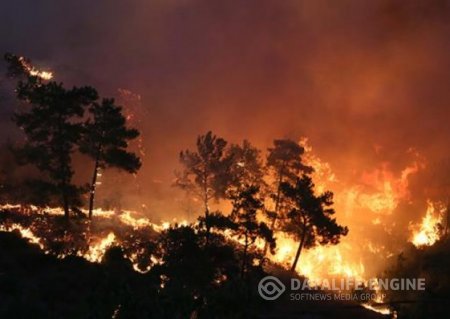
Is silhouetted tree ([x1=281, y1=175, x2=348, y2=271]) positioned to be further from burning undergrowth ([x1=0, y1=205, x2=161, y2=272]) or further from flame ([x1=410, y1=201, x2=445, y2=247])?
flame ([x1=410, y1=201, x2=445, y2=247])

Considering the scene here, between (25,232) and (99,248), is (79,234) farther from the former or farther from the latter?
(25,232)

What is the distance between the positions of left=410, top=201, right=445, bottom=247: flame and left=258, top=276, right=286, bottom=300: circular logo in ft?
115

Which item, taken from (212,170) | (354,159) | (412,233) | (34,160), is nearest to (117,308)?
(34,160)

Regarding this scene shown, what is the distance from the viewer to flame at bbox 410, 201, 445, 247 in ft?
215

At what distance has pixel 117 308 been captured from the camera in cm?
1062

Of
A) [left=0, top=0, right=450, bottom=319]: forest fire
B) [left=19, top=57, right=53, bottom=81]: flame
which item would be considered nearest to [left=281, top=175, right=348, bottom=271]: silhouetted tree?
[left=0, top=0, right=450, bottom=319]: forest fire

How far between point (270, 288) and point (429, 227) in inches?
1610

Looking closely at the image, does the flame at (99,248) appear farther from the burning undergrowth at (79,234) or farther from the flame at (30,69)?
the flame at (30,69)

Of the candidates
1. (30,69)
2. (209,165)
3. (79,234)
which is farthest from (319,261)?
(30,69)

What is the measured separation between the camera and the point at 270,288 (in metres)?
36.5

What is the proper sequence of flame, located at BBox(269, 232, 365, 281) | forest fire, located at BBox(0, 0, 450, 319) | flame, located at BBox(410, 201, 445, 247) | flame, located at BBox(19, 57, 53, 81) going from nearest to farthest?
forest fire, located at BBox(0, 0, 450, 319) < flame, located at BBox(269, 232, 365, 281) < flame, located at BBox(410, 201, 445, 247) < flame, located at BBox(19, 57, 53, 81)

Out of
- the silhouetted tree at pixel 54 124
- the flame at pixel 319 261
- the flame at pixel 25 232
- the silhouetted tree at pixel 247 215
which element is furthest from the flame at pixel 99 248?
the flame at pixel 319 261

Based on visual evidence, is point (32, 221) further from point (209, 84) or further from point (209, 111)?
point (209, 84)

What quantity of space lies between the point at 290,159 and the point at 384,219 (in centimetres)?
3350
